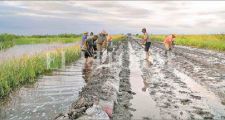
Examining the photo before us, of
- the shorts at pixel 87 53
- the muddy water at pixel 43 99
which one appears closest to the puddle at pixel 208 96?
the muddy water at pixel 43 99

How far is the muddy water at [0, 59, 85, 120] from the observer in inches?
348

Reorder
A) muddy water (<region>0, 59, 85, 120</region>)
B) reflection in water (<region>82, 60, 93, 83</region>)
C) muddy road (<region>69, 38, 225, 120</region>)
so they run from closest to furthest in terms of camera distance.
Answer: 1. muddy road (<region>69, 38, 225, 120</region>)
2. muddy water (<region>0, 59, 85, 120</region>)
3. reflection in water (<region>82, 60, 93, 83</region>)

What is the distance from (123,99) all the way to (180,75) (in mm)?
5651

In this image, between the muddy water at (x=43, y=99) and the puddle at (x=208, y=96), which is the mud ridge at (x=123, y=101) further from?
the puddle at (x=208, y=96)

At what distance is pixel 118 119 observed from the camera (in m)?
7.72

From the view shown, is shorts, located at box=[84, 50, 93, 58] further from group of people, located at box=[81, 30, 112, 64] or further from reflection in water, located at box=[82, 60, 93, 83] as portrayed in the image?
reflection in water, located at box=[82, 60, 93, 83]

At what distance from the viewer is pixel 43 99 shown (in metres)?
10.6

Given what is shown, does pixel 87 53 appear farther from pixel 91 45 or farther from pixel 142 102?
pixel 142 102

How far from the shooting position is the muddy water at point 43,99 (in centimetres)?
883

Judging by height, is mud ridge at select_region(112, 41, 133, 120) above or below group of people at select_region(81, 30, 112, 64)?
below

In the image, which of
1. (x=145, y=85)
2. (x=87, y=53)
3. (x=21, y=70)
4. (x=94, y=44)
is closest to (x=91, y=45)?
(x=87, y=53)

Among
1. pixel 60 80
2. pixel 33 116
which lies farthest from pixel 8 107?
pixel 60 80

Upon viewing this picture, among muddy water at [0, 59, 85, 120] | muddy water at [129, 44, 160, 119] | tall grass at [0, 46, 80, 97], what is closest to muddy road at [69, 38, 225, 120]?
muddy water at [129, 44, 160, 119]

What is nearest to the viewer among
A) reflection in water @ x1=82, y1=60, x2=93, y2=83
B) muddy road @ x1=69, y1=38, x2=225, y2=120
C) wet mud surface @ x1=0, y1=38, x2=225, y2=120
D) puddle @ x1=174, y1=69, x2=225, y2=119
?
wet mud surface @ x1=0, y1=38, x2=225, y2=120
